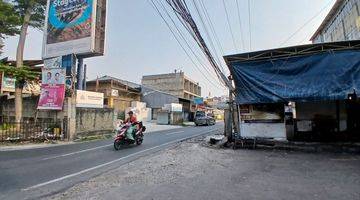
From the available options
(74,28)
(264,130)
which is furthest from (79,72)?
(264,130)

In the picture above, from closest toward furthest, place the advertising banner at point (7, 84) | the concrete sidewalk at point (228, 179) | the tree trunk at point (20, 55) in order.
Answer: the concrete sidewalk at point (228, 179) < the tree trunk at point (20, 55) < the advertising banner at point (7, 84)

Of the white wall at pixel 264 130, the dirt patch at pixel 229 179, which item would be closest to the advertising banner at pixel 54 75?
the dirt patch at pixel 229 179

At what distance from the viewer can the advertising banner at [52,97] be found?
65.9 ft

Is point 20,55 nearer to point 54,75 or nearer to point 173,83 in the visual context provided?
point 54,75

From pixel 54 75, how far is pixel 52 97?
1.51m

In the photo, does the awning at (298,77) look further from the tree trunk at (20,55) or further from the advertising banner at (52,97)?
the tree trunk at (20,55)

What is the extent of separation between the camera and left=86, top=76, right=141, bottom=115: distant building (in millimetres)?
45694

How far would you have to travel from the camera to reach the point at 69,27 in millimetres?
23328

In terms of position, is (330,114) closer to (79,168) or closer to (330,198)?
(330,198)

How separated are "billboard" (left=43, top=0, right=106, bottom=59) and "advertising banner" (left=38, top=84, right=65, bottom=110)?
3.39 m

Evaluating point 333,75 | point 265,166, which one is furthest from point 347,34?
point 265,166

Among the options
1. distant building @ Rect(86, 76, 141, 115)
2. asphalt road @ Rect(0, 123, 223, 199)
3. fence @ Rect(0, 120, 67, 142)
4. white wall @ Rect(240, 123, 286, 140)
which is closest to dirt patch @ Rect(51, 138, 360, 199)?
asphalt road @ Rect(0, 123, 223, 199)

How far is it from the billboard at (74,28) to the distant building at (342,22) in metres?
19.9

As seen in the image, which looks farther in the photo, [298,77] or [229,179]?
[298,77]
